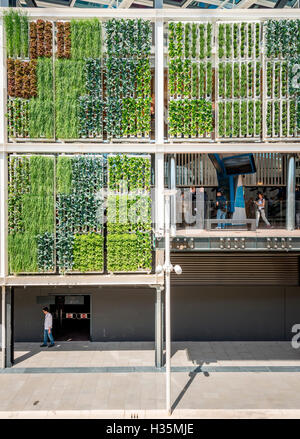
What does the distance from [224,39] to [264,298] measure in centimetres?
1103

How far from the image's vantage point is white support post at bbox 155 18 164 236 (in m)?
13.9

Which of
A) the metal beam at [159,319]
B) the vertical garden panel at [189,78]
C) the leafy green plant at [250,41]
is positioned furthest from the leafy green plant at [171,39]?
the metal beam at [159,319]

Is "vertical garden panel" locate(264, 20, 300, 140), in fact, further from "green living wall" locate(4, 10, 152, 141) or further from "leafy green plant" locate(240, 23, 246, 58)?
"green living wall" locate(4, 10, 152, 141)

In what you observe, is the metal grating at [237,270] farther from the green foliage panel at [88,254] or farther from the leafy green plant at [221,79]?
the leafy green plant at [221,79]

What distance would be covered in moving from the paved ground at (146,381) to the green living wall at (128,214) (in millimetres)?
3871

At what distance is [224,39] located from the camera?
1384cm

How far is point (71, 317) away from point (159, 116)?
989cm

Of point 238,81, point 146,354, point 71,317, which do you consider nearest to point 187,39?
point 238,81

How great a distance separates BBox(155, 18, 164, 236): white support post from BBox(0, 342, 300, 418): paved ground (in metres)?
5.53

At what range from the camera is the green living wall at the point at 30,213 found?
45.5 ft

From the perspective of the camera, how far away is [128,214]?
14.1 meters

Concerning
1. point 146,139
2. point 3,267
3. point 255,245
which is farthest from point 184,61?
point 3,267

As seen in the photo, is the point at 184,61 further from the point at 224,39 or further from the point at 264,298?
the point at 264,298
